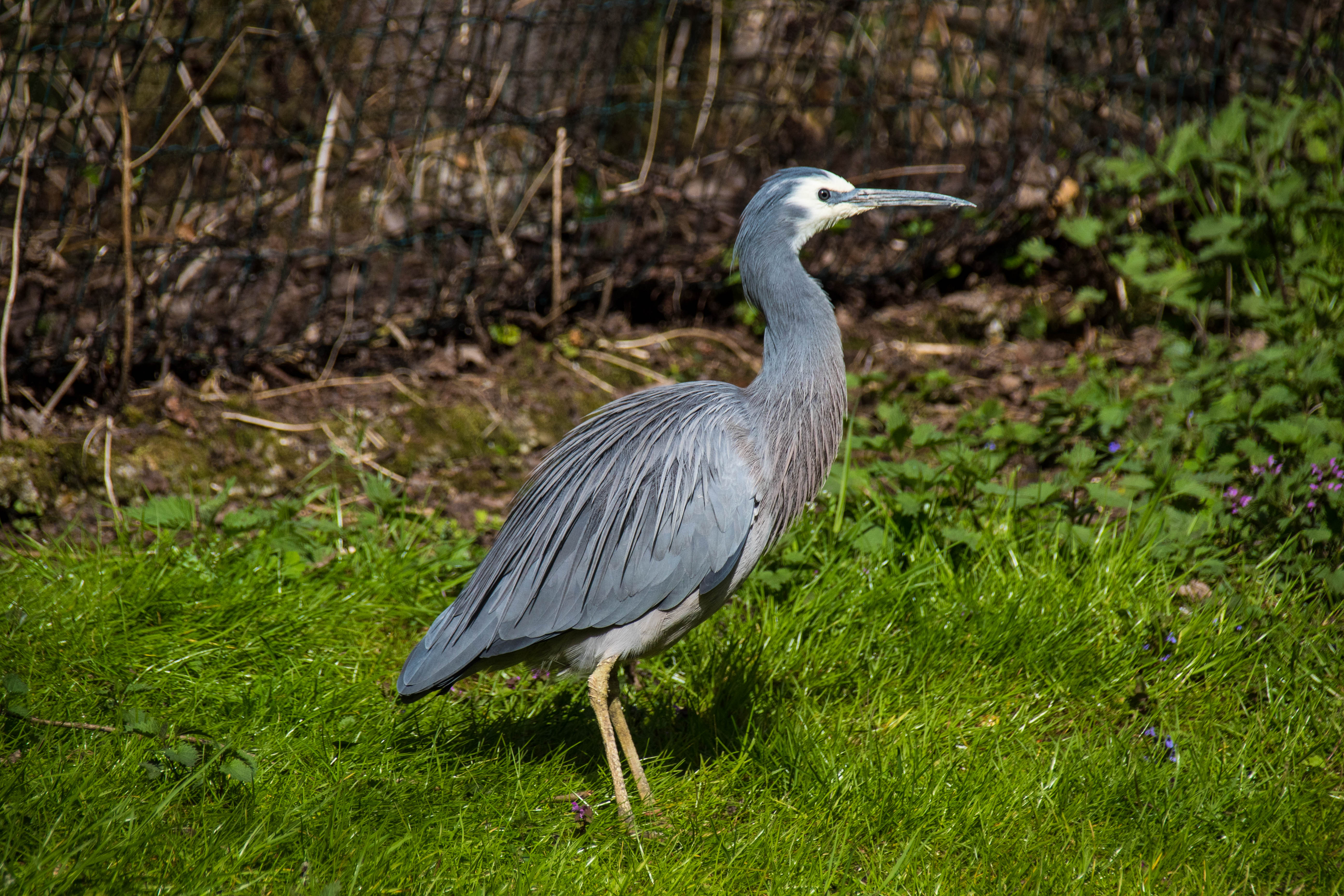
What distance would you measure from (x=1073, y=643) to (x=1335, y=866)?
1.01m

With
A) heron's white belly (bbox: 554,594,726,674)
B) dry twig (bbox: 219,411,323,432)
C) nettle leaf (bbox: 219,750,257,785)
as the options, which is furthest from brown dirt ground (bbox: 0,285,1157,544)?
nettle leaf (bbox: 219,750,257,785)

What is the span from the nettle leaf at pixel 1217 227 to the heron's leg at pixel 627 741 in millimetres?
3926

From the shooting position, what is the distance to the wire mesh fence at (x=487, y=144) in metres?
4.71

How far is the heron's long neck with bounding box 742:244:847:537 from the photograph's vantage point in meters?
3.26

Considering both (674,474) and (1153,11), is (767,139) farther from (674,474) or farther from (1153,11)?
(674,474)

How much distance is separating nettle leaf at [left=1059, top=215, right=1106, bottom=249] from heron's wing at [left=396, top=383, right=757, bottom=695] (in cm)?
328

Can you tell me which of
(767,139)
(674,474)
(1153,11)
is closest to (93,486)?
(674,474)

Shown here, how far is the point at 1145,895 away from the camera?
2748 mm

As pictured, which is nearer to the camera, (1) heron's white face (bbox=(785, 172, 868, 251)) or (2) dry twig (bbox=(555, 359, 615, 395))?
(1) heron's white face (bbox=(785, 172, 868, 251))

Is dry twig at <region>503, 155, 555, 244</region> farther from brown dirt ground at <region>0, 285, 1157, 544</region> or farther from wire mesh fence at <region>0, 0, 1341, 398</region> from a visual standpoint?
brown dirt ground at <region>0, 285, 1157, 544</region>

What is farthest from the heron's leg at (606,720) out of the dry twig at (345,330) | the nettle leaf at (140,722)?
the dry twig at (345,330)

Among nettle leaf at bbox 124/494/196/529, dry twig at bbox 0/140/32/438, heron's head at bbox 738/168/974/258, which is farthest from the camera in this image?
dry twig at bbox 0/140/32/438

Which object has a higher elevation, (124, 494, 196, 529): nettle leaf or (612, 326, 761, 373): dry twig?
(612, 326, 761, 373): dry twig

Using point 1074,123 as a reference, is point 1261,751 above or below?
below
